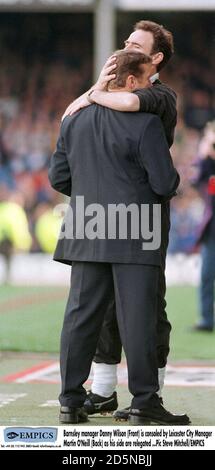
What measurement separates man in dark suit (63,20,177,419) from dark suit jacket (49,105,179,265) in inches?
3.1

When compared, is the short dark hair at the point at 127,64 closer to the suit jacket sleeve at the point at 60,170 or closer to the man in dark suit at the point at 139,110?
the man in dark suit at the point at 139,110

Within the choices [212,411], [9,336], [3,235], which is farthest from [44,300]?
[212,411]

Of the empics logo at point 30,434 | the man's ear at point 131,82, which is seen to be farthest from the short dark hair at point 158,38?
the empics logo at point 30,434

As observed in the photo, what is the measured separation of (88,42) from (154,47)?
2142 cm

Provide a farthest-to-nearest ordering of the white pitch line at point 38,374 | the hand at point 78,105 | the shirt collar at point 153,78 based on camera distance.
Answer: the white pitch line at point 38,374
the shirt collar at point 153,78
the hand at point 78,105

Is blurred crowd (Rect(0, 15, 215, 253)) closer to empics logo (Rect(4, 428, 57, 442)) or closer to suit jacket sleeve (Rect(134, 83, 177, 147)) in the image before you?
suit jacket sleeve (Rect(134, 83, 177, 147))

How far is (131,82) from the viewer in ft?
18.4

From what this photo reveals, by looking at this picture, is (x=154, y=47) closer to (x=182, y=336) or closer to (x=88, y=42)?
(x=182, y=336)

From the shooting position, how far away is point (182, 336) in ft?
33.2

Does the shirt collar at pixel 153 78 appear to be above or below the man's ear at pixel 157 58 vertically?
below

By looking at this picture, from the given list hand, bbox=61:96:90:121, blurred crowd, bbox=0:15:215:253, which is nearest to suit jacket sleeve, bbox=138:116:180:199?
hand, bbox=61:96:90:121

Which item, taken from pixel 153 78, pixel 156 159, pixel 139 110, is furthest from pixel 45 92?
pixel 156 159

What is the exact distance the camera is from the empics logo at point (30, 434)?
512cm
